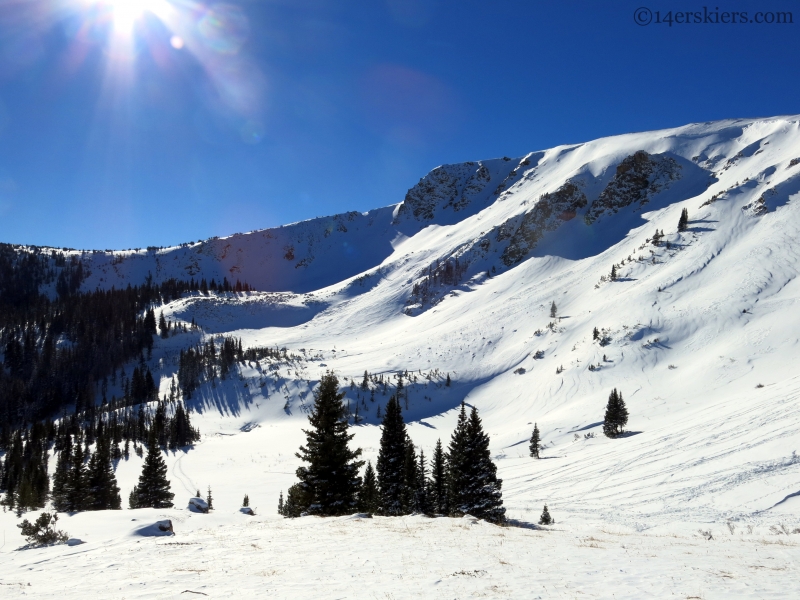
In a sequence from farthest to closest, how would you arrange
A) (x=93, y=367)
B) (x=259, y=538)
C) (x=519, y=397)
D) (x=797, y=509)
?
1. (x=93, y=367)
2. (x=519, y=397)
3. (x=797, y=509)
4. (x=259, y=538)

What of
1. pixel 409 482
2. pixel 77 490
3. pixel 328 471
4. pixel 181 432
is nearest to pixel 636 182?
pixel 409 482

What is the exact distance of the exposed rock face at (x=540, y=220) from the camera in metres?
140

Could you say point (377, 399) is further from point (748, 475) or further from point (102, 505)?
point (748, 475)

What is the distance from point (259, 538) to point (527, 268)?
121379mm

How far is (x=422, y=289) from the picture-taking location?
5586 inches

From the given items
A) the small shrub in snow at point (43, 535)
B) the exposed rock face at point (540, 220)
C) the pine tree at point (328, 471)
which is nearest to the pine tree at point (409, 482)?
the pine tree at point (328, 471)

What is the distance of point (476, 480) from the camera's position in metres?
23.5

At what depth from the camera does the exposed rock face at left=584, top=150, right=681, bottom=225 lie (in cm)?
13912

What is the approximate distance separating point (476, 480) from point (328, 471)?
7975 millimetres

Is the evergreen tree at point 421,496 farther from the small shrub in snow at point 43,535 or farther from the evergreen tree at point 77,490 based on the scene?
the evergreen tree at point 77,490

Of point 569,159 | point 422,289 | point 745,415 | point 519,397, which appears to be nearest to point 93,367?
point 422,289

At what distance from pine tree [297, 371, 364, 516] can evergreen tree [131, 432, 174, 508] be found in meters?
18.8

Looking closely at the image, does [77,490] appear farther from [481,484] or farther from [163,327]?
[163,327]

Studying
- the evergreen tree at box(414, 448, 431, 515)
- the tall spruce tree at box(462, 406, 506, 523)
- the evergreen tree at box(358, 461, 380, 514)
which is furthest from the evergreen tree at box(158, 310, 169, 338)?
the tall spruce tree at box(462, 406, 506, 523)
